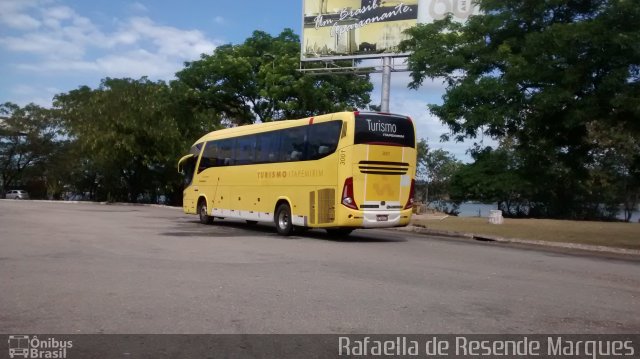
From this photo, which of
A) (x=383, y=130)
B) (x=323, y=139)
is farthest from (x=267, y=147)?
(x=383, y=130)

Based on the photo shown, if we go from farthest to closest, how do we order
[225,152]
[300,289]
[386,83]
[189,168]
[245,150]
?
[386,83]
[189,168]
[225,152]
[245,150]
[300,289]

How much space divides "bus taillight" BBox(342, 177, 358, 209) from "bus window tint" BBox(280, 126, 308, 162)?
2092mm

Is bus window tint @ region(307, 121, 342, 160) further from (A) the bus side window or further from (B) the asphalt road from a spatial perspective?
(A) the bus side window

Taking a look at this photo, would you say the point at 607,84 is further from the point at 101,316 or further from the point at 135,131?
the point at 135,131

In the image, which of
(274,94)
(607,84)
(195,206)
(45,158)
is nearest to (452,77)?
(607,84)

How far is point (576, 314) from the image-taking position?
732 cm

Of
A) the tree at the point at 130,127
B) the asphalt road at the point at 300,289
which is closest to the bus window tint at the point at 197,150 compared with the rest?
the asphalt road at the point at 300,289

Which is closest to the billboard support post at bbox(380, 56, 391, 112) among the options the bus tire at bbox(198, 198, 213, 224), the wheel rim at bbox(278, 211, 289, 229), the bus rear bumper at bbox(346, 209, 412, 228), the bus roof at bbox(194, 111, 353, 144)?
the bus roof at bbox(194, 111, 353, 144)

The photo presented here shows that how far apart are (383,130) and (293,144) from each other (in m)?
3.14

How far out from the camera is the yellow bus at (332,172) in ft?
52.9

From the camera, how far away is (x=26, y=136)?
57156 mm

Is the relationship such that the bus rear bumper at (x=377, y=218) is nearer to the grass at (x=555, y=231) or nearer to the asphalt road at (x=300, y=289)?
the asphalt road at (x=300, y=289)

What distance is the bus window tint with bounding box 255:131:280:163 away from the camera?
18.9 m

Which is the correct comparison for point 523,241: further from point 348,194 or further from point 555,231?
point 348,194
